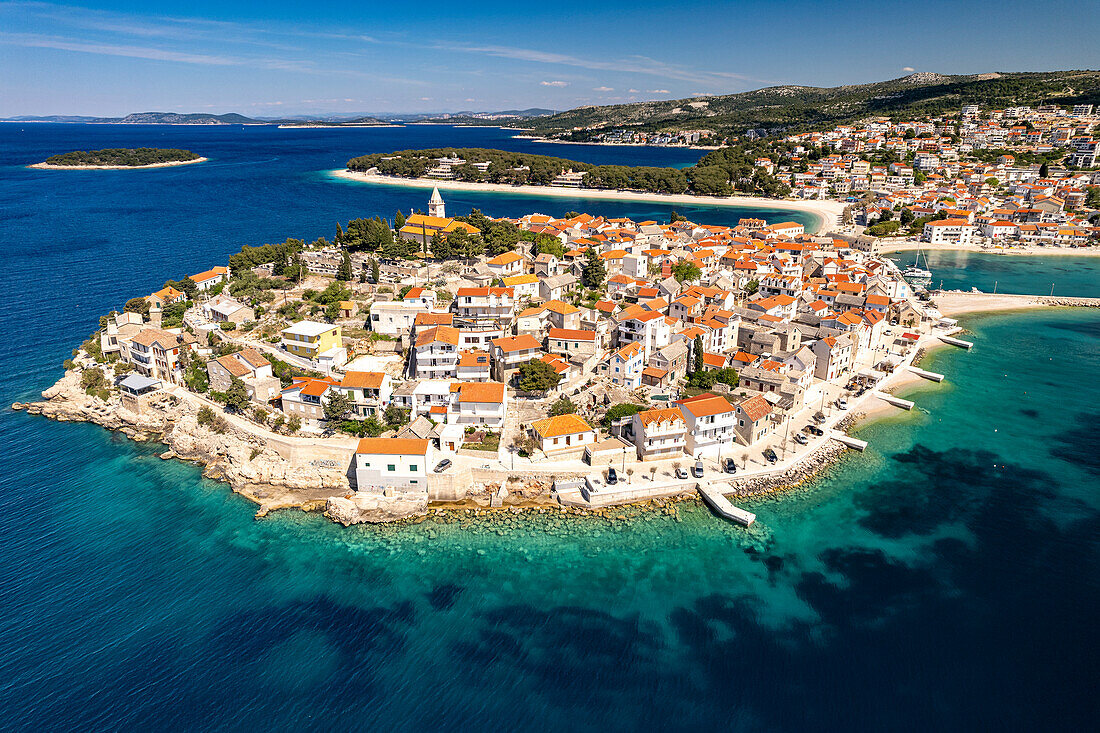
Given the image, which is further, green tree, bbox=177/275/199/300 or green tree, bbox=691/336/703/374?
green tree, bbox=177/275/199/300

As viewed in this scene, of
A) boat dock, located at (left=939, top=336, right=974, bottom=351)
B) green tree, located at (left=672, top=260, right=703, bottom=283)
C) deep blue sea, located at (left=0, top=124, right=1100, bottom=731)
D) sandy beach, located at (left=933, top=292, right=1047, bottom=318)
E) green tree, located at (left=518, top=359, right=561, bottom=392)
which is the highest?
green tree, located at (left=672, top=260, right=703, bottom=283)

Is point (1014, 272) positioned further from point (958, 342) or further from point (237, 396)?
point (237, 396)

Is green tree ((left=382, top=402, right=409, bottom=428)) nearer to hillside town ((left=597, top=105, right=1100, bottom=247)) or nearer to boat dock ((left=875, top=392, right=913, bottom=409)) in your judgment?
boat dock ((left=875, top=392, right=913, bottom=409))

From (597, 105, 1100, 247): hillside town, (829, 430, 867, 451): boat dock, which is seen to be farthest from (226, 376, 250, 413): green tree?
(597, 105, 1100, 247): hillside town

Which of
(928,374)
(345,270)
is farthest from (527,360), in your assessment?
(928,374)

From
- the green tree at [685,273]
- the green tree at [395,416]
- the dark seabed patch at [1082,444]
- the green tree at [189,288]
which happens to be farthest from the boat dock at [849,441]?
the green tree at [189,288]

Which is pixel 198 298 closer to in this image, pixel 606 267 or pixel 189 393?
pixel 189 393
